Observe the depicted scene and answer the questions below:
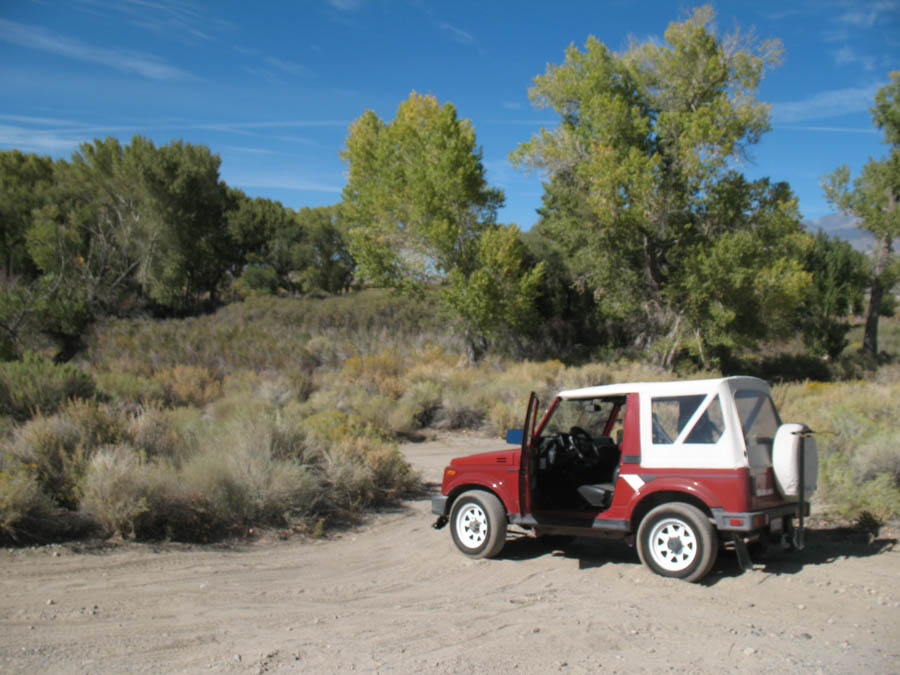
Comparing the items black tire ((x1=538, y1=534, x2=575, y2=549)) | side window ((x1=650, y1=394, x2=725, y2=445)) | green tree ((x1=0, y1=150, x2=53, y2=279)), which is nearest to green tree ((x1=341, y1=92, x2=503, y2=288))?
black tire ((x1=538, y1=534, x2=575, y2=549))

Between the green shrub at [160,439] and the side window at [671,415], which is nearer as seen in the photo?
the side window at [671,415]

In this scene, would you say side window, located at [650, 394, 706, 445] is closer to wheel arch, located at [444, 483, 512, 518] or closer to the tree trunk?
wheel arch, located at [444, 483, 512, 518]

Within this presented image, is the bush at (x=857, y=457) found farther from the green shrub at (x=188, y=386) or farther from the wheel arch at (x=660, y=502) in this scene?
the green shrub at (x=188, y=386)

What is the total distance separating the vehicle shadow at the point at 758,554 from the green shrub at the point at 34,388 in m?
7.71

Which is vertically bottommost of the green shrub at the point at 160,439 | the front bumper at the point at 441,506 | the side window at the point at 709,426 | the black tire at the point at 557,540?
the black tire at the point at 557,540

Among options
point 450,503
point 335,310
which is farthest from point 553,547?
point 335,310

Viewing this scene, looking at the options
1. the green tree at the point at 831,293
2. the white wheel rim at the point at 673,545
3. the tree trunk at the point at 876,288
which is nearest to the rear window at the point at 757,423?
the white wheel rim at the point at 673,545

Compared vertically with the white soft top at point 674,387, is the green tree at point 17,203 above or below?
above

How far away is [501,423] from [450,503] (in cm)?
940

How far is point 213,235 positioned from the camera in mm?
41625

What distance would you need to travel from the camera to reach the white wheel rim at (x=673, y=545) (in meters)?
6.06

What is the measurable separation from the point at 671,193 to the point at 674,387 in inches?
761

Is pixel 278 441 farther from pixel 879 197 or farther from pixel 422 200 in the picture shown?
pixel 879 197

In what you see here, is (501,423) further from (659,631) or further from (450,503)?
(659,631)
